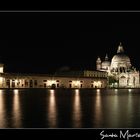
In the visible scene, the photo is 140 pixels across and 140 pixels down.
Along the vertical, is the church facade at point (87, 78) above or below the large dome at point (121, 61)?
below

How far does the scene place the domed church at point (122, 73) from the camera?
342ft

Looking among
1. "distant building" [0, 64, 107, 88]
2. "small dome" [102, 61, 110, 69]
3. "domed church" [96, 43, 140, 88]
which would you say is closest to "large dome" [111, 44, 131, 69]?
"domed church" [96, 43, 140, 88]

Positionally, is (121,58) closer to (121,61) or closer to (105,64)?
(121,61)

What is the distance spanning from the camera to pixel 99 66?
126m

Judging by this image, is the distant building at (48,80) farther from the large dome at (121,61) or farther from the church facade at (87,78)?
the large dome at (121,61)

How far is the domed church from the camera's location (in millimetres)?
104125

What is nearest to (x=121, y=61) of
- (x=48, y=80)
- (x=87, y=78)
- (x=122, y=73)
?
(x=122, y=73)

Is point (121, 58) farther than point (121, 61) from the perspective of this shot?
Yes

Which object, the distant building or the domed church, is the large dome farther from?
the distant building

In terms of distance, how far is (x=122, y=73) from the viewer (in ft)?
353

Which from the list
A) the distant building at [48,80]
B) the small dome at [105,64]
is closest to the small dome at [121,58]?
the small dome at [105,64]

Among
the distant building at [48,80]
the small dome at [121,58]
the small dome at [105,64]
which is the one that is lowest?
the distant building at [48,80]
